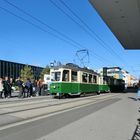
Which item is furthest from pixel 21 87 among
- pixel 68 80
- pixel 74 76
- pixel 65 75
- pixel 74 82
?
pixel 74 76

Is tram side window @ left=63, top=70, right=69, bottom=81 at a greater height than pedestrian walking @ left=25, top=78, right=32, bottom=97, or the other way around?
tram side window @ left=63, top=70, right=69, bottom=81

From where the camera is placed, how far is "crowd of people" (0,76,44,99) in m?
28.5

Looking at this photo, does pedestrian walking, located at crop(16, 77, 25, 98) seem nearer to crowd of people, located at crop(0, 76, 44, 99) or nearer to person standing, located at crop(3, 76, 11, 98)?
crowd of people, located at crop(0, 76, 44, 99)

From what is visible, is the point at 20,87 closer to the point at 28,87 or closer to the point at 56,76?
the point at 28,87

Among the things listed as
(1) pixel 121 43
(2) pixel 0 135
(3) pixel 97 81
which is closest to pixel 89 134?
(2) pixel 0 135

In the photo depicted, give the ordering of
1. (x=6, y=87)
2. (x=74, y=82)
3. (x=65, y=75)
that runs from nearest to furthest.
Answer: (x=6, y=87) → (x=65, y=75) → (x=74, y=82)

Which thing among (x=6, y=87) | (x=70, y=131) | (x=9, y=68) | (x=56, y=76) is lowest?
(x=70, y=131)

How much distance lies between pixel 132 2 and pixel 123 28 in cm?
1363

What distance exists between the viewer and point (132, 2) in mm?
33250

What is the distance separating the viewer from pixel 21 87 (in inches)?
1195

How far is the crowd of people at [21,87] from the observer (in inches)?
1124

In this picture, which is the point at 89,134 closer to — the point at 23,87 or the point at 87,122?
the point at 87,122

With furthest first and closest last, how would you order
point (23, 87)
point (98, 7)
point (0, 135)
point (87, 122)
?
point (98, 7), point (23, 87), point (87, 122), point (0, 135)

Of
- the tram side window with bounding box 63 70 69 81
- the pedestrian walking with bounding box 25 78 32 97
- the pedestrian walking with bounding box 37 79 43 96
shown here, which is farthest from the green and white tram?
the pedestrian walking with bounding box 37 79 43 96
